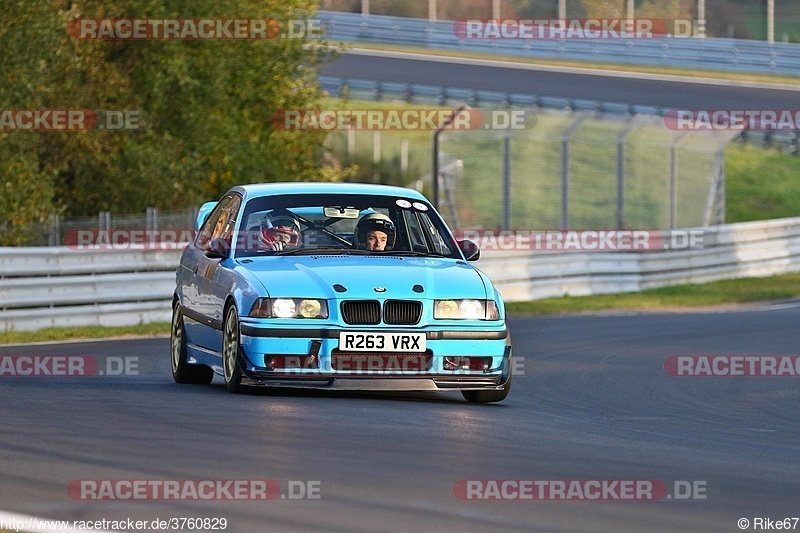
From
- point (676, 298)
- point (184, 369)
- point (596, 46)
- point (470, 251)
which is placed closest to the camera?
point (470, 251)

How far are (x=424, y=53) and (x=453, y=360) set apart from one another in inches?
1806

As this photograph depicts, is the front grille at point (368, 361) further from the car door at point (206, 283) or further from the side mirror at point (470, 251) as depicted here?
the side mirror at point (470, 251)

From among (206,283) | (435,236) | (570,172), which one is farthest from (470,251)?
(570,172)

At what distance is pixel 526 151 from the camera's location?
5212cm

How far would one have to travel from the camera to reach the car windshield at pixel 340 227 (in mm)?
11414

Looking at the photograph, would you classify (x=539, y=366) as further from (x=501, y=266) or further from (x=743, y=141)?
(x=743, y=141)

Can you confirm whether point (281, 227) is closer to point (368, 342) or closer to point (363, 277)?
point (363, 277)

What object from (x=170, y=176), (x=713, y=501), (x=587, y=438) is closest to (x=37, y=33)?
(x=170, y=176)

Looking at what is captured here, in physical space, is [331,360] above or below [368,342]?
below

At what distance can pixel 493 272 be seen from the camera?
2489 centimetres

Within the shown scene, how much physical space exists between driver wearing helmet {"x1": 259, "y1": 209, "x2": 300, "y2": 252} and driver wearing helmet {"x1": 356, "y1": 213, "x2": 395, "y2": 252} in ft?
1.42

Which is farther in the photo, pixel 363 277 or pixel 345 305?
pixel 363 277

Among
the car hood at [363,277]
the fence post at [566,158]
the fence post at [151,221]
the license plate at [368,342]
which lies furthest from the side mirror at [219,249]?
the fence post at [566,158]

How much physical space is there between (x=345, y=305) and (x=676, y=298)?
16955mm
